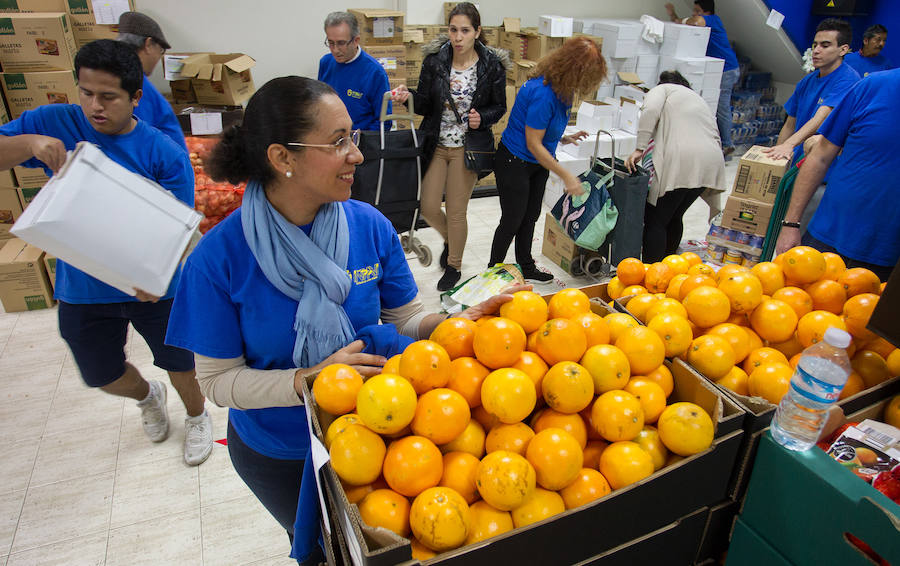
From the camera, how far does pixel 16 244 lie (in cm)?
401

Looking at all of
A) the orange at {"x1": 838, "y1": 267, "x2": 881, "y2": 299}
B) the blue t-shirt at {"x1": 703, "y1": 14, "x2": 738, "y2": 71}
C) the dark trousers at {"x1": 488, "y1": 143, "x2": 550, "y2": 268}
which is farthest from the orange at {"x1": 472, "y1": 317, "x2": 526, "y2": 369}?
the blue t-shirt at {"x1": 703, "y1": 14, "x2": 738, "y2": 71}

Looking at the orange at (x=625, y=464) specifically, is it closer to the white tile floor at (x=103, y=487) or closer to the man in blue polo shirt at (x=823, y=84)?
the white tile floor at (x=103, y=487)

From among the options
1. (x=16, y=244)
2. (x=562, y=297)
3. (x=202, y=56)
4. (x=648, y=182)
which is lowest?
(x=16, y=244)

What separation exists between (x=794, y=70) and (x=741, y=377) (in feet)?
28.6

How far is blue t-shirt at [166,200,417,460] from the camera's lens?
52.0 inches

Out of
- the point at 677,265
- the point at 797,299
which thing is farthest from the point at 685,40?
the point at 797,299

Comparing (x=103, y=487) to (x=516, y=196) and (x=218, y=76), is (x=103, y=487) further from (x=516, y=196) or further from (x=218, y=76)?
(x=218, y=76)

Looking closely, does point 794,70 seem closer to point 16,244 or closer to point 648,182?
point 648,182

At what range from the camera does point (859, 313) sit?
4.58 ft

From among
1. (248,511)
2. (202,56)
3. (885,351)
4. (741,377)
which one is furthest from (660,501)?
(202,56)

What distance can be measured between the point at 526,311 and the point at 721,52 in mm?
7455

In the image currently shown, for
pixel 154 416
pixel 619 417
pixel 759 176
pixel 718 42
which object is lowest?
pixel 154 416

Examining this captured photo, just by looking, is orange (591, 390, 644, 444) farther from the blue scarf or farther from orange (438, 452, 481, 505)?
the blue scarf

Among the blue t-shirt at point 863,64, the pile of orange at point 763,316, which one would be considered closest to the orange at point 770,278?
the pile of orange at point 763,316
